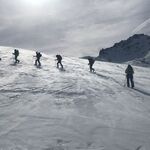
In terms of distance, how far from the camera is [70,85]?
90.0 ft

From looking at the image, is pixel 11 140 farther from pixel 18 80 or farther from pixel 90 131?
pixel 18 80

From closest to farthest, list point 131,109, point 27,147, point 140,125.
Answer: point 27,147 < point 140,125 < point 131,109

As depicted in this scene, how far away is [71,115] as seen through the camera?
58.9 ft

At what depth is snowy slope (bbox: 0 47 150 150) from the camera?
14.1m

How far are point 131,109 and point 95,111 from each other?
99.2 inches

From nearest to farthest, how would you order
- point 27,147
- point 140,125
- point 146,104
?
1. point 27,147
2. point 140,125
3. point 146,104

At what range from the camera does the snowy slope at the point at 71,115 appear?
14.1 meters

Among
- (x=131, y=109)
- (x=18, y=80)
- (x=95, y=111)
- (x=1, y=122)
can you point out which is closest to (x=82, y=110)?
(x=95, y=111)

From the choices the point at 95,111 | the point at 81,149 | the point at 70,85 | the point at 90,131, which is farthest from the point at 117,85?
the point at 81,149

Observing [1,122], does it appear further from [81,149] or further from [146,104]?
[146,104]

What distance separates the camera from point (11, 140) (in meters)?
13.9

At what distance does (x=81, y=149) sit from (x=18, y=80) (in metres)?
16.1

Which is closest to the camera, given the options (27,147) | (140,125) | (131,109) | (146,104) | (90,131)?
(27,147)

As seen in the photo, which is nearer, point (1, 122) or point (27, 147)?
point (27, 147)
